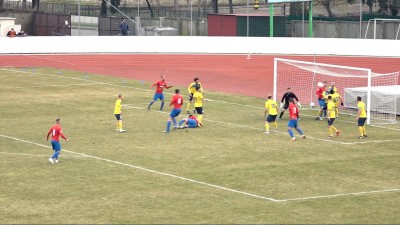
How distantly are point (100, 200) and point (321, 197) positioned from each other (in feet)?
20.0

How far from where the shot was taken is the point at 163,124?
37906mm

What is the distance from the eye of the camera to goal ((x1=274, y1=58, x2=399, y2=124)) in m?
40.4

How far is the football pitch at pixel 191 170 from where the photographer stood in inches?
926

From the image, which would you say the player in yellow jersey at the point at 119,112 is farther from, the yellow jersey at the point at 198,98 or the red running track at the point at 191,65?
the red running track at the point at 191,65

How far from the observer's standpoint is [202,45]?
6612 cm

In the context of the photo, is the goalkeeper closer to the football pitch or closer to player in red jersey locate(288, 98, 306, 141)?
the football pitch

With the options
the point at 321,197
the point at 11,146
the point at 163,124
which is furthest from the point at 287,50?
the point at 321,197

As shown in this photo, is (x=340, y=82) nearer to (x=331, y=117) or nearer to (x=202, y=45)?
(x=331, y=117)

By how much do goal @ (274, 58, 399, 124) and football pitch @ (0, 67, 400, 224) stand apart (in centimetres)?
157

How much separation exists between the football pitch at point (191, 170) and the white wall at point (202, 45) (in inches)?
801

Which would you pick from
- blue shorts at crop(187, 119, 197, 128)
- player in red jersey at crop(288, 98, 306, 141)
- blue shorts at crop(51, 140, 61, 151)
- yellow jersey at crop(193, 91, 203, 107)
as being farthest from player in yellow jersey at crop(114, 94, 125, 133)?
player in red jersey at crop(288, 98, 306, 141)

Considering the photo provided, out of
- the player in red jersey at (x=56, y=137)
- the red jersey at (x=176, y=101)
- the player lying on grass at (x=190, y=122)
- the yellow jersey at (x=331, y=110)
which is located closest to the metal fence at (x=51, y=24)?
the player lying on grass at (x=190, y=122)

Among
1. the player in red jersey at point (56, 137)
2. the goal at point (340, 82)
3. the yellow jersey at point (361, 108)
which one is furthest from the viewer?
the goal at point (340, 82)

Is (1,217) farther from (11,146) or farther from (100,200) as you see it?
(11,146)
